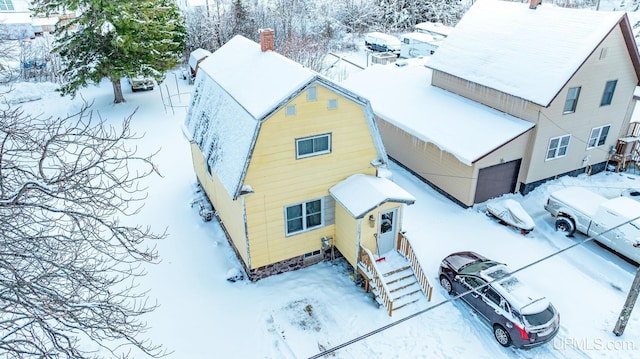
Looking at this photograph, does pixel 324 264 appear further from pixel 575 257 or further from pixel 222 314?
pixel 575 257

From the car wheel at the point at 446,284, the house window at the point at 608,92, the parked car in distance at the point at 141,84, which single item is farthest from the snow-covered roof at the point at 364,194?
the parked car in distance at the point at 141,84

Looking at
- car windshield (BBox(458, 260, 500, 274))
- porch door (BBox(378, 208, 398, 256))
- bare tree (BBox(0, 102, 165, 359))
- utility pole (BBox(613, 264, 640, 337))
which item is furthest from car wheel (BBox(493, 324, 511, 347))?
bare tree (BBox(0, 102, 165, 359))

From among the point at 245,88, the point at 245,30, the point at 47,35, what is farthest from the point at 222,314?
the point at 47,35

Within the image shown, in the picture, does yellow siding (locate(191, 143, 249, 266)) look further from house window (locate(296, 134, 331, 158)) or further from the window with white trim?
the window with white trim

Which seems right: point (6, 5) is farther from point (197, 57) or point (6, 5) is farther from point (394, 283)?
point (394, 283)

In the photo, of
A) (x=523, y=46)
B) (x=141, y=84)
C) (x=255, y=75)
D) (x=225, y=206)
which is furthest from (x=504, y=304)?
(x=141, y=84)

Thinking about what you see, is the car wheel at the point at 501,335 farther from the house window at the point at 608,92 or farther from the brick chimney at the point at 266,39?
the house window at the point at 608,92
